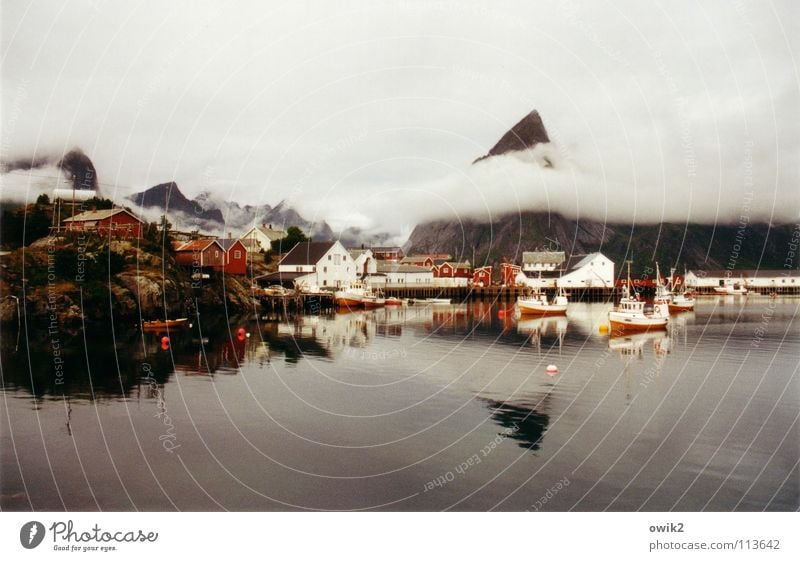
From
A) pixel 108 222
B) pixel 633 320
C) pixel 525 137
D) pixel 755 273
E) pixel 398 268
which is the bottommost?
pixel 633 320

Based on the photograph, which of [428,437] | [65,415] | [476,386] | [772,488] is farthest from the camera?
[476,386]

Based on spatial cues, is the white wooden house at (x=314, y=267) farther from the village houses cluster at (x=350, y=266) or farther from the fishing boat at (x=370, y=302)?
the fishing boat at (x=370, y=302)

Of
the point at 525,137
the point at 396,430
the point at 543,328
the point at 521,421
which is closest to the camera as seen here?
the point at 396,430

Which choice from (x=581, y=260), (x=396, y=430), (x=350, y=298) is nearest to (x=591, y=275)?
(x=581, y=260)

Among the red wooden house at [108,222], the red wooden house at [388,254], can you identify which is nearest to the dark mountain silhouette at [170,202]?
the red wooden house at [108,222]

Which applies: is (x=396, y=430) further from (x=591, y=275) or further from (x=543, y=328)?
(x=591, y=275)
